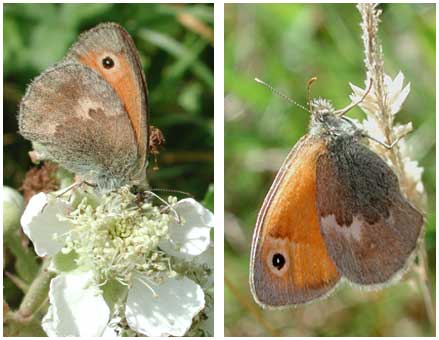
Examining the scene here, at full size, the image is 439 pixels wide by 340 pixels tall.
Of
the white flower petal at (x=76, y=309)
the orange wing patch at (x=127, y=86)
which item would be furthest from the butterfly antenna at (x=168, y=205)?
the white flower petal at (x=76, y=309)

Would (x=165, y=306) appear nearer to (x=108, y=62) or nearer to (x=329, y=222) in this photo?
(x=329, y=222)

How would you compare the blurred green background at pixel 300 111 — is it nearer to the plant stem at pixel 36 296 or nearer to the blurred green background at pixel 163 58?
the blurred green background at pixel 163 58

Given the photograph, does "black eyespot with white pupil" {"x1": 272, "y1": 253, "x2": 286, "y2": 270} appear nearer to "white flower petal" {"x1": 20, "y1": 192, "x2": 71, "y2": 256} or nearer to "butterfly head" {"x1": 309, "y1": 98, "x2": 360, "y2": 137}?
"butterfly head" {"x1": 309, "y1": 98, "x2": 360, "y2": 137}

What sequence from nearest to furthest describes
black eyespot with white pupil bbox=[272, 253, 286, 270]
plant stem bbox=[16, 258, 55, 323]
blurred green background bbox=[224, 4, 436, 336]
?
black eyespot with white pupil bbox=[272, 253, 286, 270] → plant stem bbox=[16, 258, 55, 323] → blurred green background bbox=[224, 4, 436, 336]

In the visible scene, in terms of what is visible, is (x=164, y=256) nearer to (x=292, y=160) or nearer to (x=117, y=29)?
(x=292, y=160)

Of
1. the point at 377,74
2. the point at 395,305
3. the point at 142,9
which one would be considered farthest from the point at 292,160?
the point at 142,9

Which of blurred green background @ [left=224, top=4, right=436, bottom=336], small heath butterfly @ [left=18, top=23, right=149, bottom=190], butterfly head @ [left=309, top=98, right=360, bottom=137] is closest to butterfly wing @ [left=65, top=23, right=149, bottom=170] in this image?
small heath butterfly @ [left=18, top=23, right=149, bottom=190]

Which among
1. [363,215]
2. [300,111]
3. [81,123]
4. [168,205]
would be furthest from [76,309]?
[300,111]
